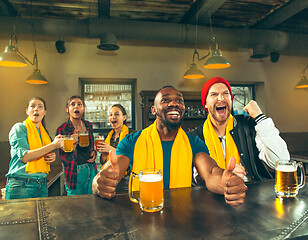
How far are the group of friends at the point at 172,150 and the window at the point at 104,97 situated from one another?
269 centimetres

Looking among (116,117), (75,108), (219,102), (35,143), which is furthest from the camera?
(116,117)

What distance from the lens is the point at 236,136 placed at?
80.1 inches

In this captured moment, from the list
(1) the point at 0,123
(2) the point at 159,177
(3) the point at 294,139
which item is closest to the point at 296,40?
(3) the point at 294,139

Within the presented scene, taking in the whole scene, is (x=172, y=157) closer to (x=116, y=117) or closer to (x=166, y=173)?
(x=166, y=173)

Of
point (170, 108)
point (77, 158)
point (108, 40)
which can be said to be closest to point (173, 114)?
point (170, 108)

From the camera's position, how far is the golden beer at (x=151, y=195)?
1023 millimetres

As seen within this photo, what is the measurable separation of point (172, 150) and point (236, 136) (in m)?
0.66

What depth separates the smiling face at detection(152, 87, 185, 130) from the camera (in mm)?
1688

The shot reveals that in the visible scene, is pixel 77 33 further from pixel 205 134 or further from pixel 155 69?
pixel 205 134

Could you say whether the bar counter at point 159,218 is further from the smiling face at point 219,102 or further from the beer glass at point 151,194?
the smiling face at point 219,102

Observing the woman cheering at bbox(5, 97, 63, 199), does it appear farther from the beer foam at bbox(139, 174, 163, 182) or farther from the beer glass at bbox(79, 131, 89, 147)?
the beer foam at bbox(139, 174, 163, 182)

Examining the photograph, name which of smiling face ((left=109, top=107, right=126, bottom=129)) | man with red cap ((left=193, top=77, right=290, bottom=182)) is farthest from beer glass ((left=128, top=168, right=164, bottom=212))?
smiling face ((left=109, top=107, right=126, bottom=129))

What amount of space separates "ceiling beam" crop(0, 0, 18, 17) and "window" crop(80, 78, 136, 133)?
173cm

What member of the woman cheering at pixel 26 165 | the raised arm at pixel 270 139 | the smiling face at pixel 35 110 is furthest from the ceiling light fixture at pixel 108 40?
the raised arm at pixel 270 139
